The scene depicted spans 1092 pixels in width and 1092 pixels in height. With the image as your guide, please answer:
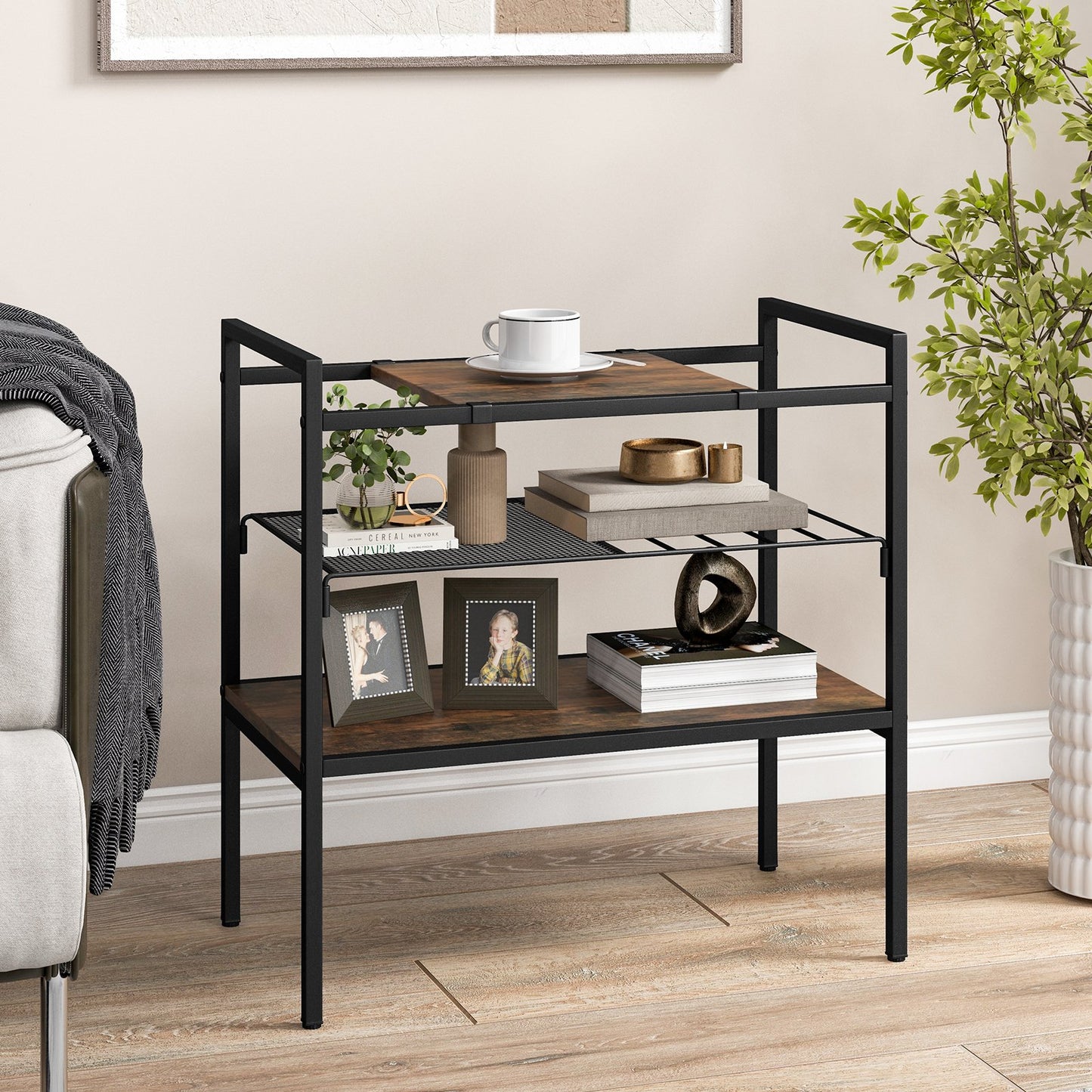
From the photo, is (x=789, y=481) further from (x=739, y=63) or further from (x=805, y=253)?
(x=739, y=63)

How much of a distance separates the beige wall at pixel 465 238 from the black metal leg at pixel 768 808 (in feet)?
1.00

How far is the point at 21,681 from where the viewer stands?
5.17 ft

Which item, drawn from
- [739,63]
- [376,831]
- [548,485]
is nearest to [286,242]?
[548,485]

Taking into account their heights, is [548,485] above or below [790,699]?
above

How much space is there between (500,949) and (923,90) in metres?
1.48

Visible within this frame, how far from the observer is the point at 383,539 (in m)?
2.03

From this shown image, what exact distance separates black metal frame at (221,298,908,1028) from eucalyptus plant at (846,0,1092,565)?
155mm

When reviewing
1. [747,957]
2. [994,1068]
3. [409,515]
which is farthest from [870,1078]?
[409,515]

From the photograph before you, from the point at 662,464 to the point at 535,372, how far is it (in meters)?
0.21

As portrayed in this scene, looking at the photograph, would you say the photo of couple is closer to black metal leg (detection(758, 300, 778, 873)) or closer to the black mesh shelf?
the black mesh shelf

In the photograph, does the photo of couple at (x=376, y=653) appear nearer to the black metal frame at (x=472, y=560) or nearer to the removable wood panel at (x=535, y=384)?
the black metal frame at (x=472, y=560)

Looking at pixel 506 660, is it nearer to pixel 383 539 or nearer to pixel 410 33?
pixel 383 539

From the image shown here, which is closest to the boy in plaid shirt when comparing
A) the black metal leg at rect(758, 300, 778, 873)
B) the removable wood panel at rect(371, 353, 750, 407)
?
the removable wood panel at rect(371, 353, 750, 407)

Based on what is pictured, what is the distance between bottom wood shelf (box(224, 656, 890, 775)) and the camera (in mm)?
2021
